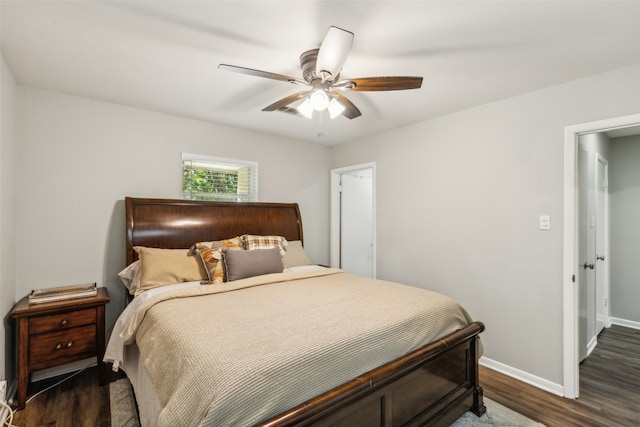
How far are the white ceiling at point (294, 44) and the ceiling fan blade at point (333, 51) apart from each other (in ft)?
0.65

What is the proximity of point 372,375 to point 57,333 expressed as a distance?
7.68 ft

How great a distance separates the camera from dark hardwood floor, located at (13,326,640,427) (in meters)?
2.00

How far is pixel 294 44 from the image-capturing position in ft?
6.05

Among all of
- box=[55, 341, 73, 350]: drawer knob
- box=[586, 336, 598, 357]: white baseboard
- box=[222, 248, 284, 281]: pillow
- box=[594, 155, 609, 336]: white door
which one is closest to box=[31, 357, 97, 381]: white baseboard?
box=[55, 341, 73, 350]: drawer knob

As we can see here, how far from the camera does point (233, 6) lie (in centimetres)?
152

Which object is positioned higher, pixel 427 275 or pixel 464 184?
pixel 464 184

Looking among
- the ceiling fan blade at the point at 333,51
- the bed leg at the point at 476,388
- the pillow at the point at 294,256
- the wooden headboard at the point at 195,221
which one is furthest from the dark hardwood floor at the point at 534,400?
the ceiling fan blade at the point at 333,51

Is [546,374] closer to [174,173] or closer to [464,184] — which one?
[464,184]

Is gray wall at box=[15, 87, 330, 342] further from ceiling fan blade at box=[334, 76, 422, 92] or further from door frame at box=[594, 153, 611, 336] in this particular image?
door frame at box=[594, 153, 611, 336]

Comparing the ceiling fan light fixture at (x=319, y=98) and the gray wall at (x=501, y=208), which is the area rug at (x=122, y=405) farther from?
the gray wall at (x=501, y=208)

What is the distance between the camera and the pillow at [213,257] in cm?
258

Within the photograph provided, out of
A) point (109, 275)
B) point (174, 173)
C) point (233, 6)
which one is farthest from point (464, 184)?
point (109, 275)

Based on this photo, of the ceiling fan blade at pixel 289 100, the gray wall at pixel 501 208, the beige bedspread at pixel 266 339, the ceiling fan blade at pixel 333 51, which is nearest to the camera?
the beige bedspread at pixel 266 339

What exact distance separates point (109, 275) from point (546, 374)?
3862 millimetres
